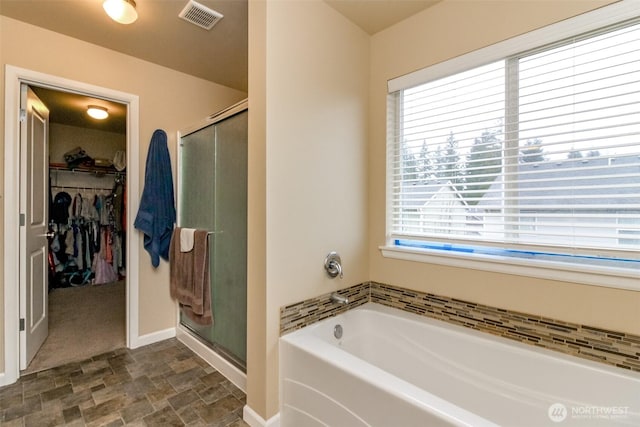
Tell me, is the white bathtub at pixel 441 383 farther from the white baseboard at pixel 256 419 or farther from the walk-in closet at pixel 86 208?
the walk-in closet at pixel 86 208

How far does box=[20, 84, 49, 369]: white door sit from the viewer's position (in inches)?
82.4

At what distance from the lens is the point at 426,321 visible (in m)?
1.88

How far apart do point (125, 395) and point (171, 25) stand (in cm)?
255

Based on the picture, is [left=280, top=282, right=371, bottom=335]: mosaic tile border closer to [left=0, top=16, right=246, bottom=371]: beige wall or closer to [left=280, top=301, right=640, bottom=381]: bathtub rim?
[left=280, top=301, right=640, bottom=381]: bathtub rim

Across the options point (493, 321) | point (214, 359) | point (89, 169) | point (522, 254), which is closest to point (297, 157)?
point (522, 254)

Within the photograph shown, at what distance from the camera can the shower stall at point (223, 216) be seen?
6.71 ft

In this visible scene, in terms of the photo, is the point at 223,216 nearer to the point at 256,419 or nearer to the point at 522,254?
the point at 256,419

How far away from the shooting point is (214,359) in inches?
88.2

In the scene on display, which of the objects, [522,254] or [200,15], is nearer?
[522,254]

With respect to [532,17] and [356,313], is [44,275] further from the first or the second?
[532,17]

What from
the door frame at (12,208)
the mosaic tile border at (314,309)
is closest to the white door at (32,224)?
the door frame at (12,208)

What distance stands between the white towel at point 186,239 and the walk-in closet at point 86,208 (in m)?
1.70

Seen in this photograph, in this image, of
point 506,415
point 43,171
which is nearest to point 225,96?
point 43,171

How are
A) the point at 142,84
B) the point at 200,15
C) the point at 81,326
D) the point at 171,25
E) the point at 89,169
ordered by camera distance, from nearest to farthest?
the point at 200,15, the point at 171,25, the point at 142,84, the point at 81,326, the point at 89,169
